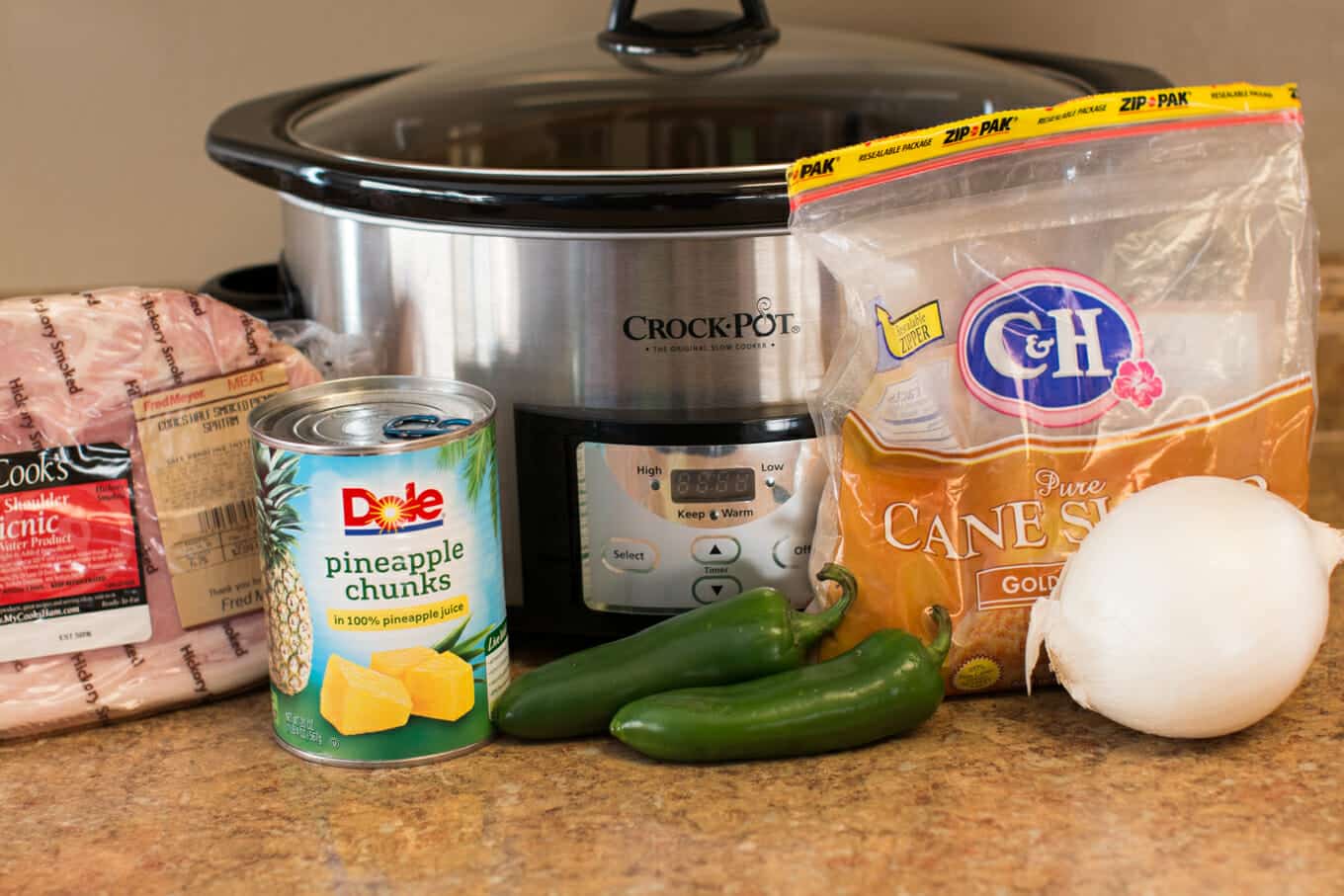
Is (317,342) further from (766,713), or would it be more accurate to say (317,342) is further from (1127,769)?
(1127,769)

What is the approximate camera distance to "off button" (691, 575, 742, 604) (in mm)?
Answer: 1009

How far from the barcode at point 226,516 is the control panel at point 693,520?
224mm

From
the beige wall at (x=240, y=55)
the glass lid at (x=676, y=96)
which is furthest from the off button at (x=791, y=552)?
the beige wall at (x=240, y=55)

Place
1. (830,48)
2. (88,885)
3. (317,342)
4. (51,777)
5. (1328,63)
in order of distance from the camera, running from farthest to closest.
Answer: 1. (1328,63)
2. (830,48)
3. (317,342)
4. (51,777)
5. (88,885)

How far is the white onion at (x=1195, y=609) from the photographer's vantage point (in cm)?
84

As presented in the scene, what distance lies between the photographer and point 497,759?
0.93 m

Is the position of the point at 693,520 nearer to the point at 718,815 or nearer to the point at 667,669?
the point at 667,669

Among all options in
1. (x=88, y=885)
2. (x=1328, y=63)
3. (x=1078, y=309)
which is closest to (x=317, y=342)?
(x=88, y=885)

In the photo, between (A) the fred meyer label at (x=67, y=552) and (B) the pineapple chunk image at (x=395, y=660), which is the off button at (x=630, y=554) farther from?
(A) the fred meyer label at (x=67, y=552)

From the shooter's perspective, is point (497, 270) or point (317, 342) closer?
point (497, 270)

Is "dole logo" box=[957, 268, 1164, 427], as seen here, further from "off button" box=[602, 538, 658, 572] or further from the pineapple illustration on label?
the pineapple illustration on label

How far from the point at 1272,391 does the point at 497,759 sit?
1.78 ft

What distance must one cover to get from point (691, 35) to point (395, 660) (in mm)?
575

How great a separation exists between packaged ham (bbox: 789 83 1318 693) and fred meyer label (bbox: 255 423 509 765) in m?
0.26
